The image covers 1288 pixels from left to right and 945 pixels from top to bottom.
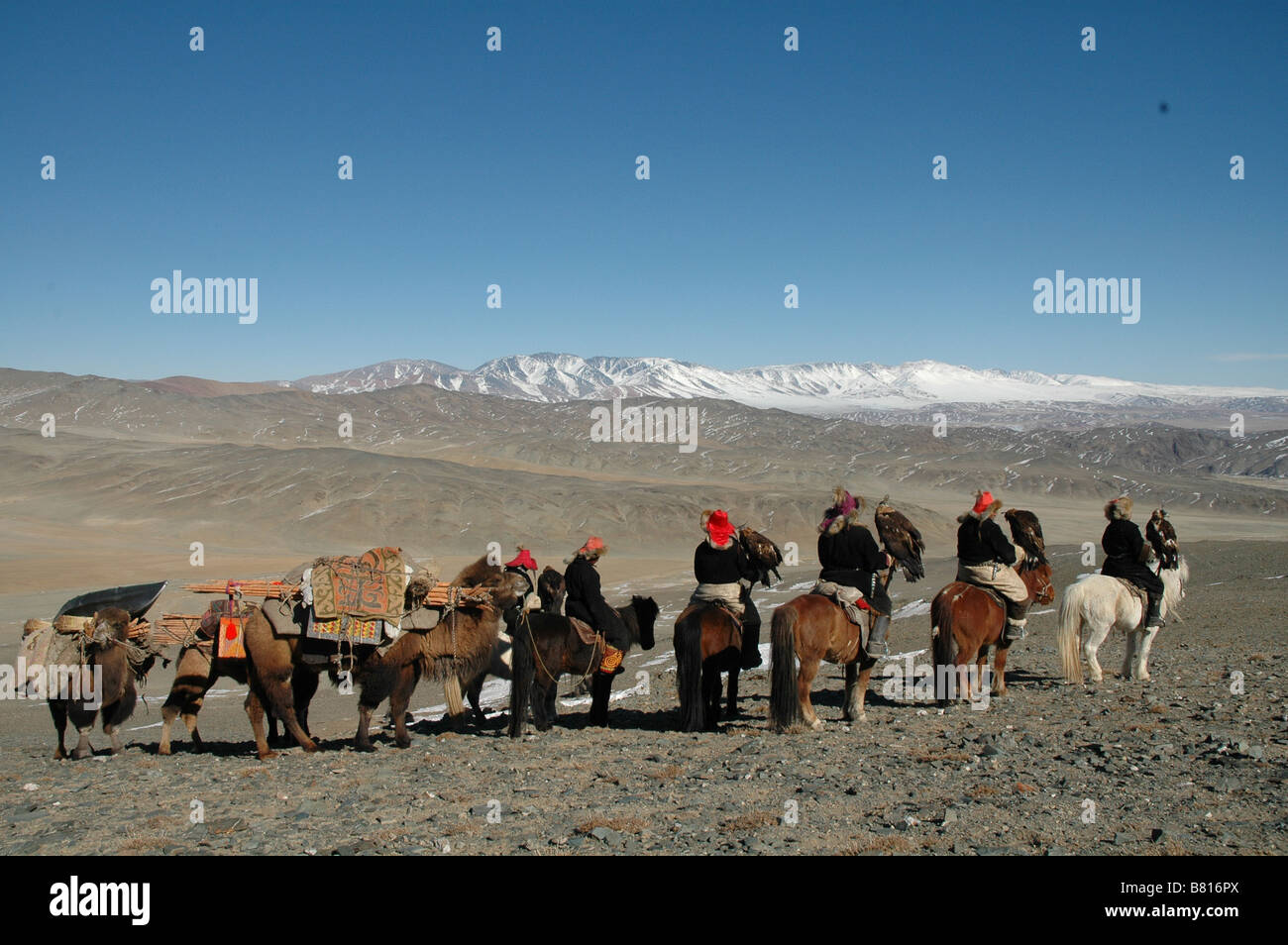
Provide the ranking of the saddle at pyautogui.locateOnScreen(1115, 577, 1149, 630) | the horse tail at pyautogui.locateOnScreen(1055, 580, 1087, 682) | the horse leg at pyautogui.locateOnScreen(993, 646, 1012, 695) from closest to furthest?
the horse leg at pyautogui.locateOnScreen(993, 646, 1012, 695) → the horse tail at pyautogui.locateOnScreen(1055, 580, 1087, 682) → the saddle at pyautogui.locateOnScreen(1115, 577, 1149, 630)

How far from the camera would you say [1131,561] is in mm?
11617

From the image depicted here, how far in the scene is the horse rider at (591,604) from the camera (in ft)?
33.9

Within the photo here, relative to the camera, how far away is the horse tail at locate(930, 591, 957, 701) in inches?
405

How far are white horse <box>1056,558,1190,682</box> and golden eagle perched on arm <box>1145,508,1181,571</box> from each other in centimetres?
115

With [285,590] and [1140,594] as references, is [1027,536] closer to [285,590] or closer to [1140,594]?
[1140,594]

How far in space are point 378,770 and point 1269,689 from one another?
9.22m

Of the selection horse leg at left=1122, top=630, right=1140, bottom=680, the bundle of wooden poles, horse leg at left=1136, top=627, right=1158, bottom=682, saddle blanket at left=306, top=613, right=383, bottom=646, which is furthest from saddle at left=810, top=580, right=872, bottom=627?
saddle blanket at left=306, top=613, right=383, bottom=646

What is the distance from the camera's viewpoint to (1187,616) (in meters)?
19.2

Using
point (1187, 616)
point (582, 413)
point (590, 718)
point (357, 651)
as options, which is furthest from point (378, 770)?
point (582, 413)

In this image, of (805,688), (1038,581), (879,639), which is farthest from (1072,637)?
(805,688)

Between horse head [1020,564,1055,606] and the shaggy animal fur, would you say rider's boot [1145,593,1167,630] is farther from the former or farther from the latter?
the shaggy animal fur

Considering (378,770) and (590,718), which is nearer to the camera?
(378,770)

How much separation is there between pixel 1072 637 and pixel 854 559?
11.2ft

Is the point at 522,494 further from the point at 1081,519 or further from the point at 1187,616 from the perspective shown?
the point at 1187,616
